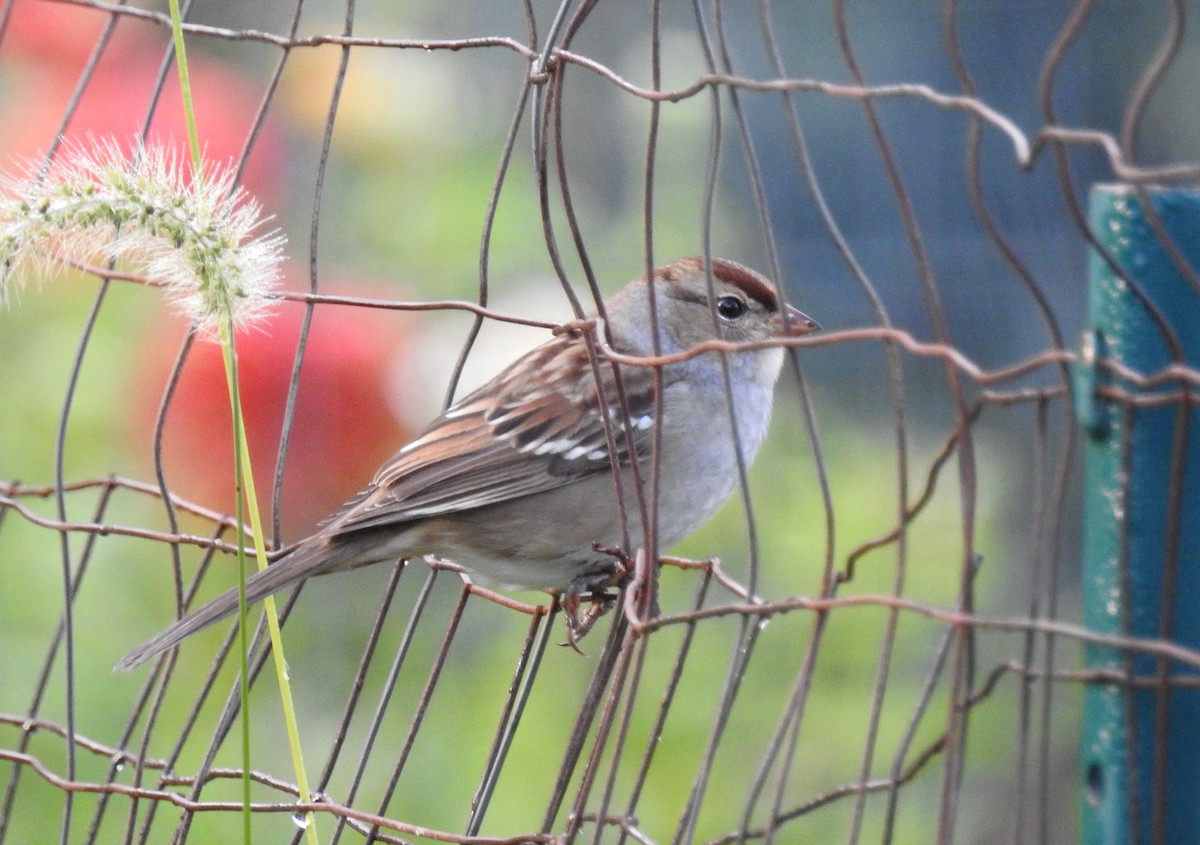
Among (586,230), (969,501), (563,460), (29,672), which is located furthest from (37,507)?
(969,501)

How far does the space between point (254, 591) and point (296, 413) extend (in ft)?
2.90

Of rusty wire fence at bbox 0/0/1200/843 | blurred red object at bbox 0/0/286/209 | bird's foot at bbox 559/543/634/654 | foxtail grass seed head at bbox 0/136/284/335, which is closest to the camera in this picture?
foxtail grass seed head at bbox 0/136/284/335

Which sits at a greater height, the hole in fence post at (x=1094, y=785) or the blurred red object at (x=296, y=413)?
the blurred red object at (x=296, y=413)

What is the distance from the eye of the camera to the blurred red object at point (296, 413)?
225 centimetres

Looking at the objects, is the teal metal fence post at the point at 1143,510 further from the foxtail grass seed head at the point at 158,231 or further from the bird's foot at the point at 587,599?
the bird's foot at the point at 587,599

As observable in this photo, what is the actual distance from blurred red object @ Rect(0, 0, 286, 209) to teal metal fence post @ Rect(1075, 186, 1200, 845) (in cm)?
171

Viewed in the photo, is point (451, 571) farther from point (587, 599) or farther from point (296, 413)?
point (296, 413)

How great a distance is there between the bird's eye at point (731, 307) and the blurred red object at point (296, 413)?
0.63 meters

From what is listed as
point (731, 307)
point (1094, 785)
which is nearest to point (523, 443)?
point (731, 307)

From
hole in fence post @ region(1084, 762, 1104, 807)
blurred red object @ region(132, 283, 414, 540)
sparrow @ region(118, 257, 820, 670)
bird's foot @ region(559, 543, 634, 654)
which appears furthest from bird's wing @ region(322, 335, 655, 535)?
hole in fence post @ region(1084, 762, 1104, 807)

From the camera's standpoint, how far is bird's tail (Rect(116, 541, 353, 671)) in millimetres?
1377

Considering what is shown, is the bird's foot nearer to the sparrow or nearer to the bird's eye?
the sparrow

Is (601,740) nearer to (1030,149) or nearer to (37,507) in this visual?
(1030,149)

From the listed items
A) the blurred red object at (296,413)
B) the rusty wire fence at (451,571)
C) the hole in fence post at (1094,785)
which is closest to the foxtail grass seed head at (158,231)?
the rusty wire fence at (451,571)
